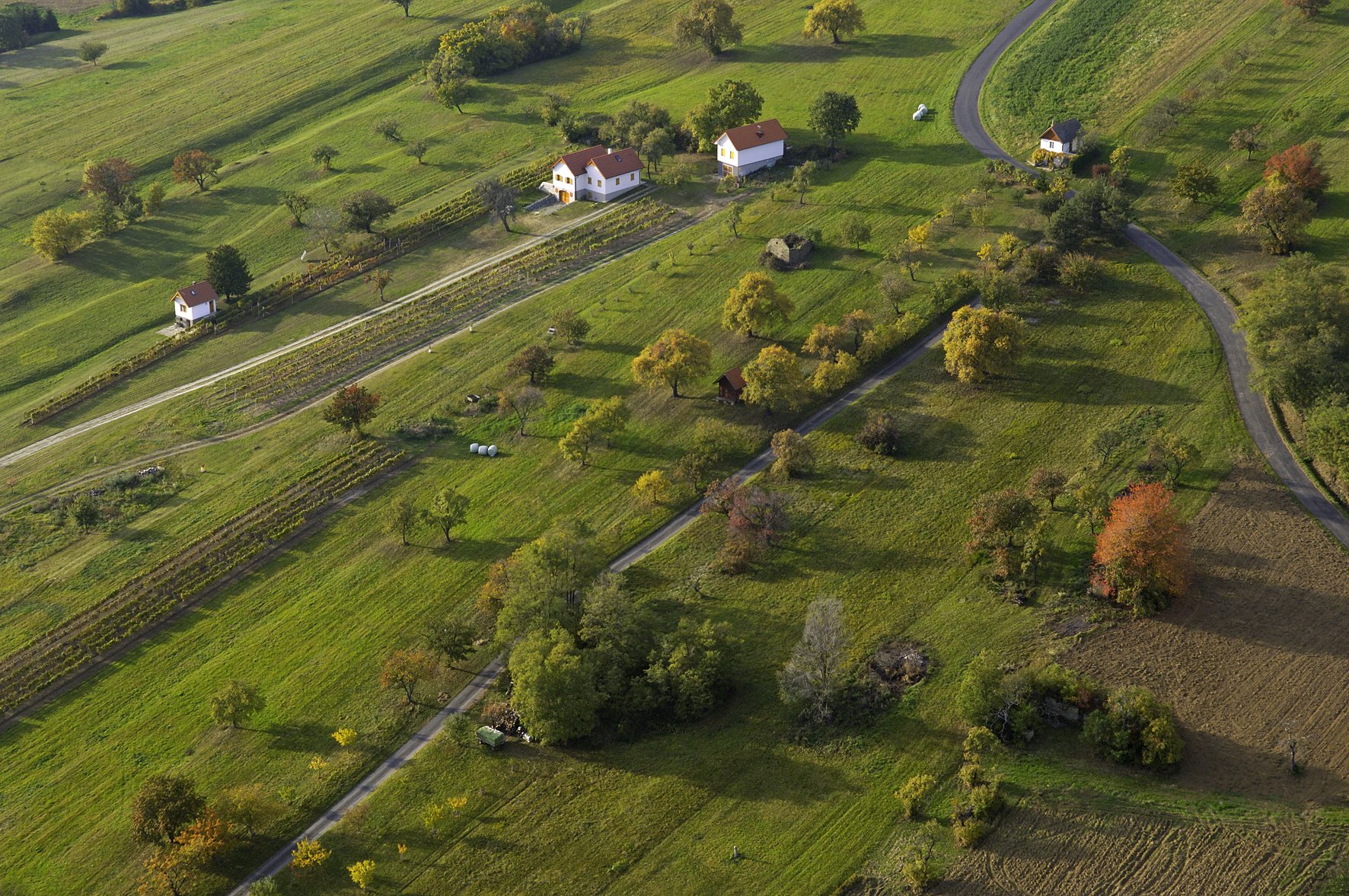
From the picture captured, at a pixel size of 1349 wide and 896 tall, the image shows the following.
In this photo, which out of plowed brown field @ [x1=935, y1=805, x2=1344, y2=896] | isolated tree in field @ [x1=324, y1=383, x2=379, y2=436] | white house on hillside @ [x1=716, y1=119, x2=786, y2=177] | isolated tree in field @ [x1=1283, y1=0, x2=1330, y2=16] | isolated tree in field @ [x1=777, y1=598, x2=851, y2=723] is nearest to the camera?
plowed brown field @ [x1=935, y1=805, x2=1344, y2=896]

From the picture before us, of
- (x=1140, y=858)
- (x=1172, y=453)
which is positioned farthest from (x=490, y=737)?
(x=1172, y=453)

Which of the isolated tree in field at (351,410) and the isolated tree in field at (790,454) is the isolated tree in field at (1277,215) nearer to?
the isolated tree in field at (790,454)

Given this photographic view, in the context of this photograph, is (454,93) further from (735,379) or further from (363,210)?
(735,379)

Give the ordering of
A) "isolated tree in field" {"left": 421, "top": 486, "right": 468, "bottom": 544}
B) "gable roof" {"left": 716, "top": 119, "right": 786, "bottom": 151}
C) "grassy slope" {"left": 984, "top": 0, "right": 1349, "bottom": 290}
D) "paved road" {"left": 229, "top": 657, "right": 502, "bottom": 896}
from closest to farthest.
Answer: "paved road" {"left": 229, "top": 657, "right": 502, "bottom": 896} → "isolated tree in field" {"left": 421, "top": 486, "right": 468, "bottom": 544} → "grassy slope" {"left": 984, "top": 0, "right": 1349, "bottom": 290} → "gable roof" {"left": 716, "top": 119, "right": 786, "bottom": 151}

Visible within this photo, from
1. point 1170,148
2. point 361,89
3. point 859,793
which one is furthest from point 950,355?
point 361,89

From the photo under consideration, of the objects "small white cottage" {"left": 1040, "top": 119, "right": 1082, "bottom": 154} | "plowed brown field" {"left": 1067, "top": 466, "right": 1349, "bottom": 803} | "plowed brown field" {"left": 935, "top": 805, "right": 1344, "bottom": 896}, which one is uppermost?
"small white cottage" {"left": 1040, "top": 119, "right": 1082, "bottom": 154}

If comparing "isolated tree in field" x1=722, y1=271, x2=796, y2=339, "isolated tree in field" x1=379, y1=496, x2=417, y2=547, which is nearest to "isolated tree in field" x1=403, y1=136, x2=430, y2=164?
"isolated tree in field" x1=722, y1=271, x2=796, y2=339

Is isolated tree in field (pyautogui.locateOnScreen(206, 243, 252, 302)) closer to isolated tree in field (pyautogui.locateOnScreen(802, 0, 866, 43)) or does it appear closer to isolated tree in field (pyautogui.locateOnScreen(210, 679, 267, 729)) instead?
isolated tree in field (pyautogui.locateOnScreen(210, 679, 267, 729))

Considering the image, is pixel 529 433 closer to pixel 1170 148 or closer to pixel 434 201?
pixel 434 201
